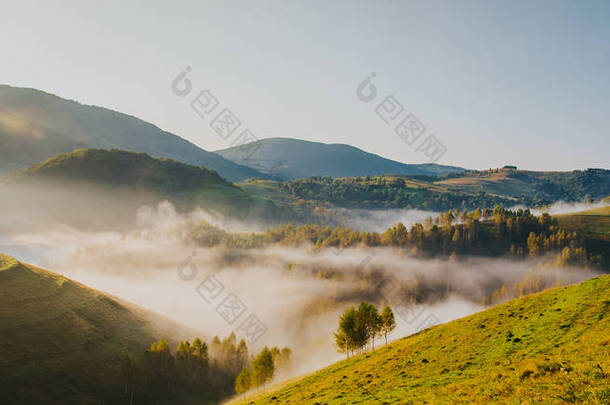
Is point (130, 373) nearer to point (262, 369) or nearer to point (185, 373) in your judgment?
point (185, 373)

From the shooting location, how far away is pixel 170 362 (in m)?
142

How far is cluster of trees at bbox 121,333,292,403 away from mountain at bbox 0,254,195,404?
308 inches

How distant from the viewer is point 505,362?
4106 cm

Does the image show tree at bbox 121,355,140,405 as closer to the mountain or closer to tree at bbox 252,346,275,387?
the mountain

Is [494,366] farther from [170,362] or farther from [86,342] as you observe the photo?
[86,342]

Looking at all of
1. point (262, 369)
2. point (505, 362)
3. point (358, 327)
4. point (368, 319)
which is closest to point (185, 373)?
point (262, 369)

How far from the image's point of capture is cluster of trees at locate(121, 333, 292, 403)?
11819 cm

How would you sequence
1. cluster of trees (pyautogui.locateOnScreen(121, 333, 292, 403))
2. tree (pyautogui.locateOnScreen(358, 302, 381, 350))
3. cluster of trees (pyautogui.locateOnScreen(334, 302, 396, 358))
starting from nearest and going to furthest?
cluster of trees (pyautogui.locateOnScreen(334, 302, 396, 358))
tree (pyautogui.locateOnScreen(358, 302, 381, 350))
cluster of trees (pyautogui.locateOnScreen(121, 333, 292, 403))

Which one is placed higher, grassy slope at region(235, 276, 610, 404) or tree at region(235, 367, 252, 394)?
grassy slope at region(235, 276, 610, 404)

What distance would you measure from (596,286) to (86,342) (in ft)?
509

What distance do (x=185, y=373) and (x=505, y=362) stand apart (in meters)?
137

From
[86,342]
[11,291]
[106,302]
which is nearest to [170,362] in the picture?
[86,342]

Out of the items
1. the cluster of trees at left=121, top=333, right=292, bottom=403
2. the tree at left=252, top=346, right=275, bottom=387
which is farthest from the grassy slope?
the cluster of trees at left=121, top=333, right=292, bottom=403

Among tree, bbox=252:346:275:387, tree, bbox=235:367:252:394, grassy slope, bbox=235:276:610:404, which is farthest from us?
tree, bbox=252:346:275:387
